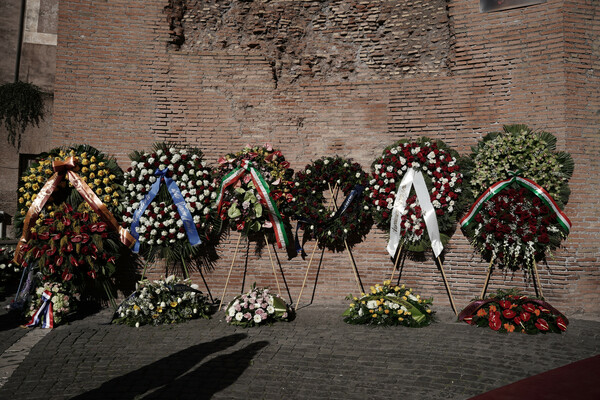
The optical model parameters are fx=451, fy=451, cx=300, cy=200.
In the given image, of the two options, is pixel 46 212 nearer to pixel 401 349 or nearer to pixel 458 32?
pixel 401 349

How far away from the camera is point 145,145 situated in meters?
9.37

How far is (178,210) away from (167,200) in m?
0.33

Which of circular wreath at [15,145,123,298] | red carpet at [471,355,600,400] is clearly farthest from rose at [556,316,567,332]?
circular wreath at [15,145,123,298]

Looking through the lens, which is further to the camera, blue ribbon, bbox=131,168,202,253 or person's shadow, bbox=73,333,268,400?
blue ribbon, bbox=131,168,202,253

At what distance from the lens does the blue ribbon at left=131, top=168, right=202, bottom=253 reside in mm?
8516

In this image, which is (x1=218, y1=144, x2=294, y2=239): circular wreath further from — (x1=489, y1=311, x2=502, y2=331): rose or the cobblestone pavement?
(x1=489, y1=311, x2=502, y2=331): rose

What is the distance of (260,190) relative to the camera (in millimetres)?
8484

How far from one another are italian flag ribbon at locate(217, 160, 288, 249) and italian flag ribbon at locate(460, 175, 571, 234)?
3382 mm

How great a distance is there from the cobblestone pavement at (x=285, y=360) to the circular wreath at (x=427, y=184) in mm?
1678

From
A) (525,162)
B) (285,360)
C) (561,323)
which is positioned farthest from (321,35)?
(561,323)

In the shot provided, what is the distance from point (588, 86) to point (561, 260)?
315 cm

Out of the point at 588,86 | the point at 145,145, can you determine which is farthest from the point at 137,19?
the point at 588,86

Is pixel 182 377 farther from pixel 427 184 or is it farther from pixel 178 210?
pixel 427 184

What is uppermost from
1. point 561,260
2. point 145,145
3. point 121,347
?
point 145,145
